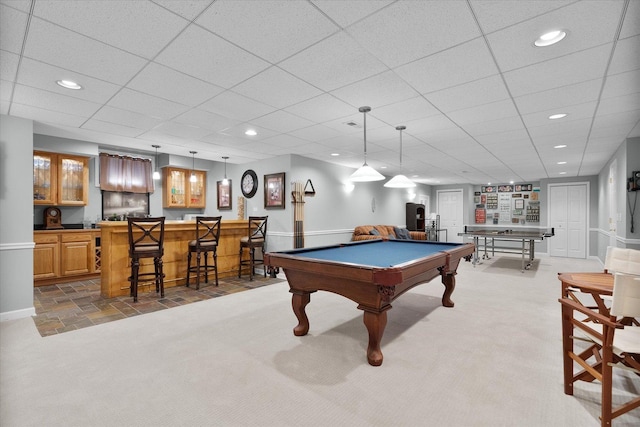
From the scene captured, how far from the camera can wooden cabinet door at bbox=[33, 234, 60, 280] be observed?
507 cm

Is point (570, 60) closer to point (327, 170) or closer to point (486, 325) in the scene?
point (486, 325)

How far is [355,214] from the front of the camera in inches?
311

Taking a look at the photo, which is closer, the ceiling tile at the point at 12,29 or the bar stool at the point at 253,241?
the ceiling tile at the point at 12,29

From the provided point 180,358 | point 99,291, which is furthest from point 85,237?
point 180,358

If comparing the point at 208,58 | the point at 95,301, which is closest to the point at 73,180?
the point at 95,301

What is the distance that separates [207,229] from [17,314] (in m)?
2.54

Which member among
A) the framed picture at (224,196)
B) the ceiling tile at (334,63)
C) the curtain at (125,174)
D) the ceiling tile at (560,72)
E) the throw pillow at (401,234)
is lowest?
the throw pillow at (401,234)

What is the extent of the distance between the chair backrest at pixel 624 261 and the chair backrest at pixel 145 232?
5.17 m

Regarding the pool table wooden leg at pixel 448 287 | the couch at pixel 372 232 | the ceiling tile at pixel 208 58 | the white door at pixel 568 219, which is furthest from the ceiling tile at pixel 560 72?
the white door at pixel 568 219

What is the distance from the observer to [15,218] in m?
3.64

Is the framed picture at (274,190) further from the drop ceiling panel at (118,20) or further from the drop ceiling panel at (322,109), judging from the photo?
the drop ceiling panel at (118,20)

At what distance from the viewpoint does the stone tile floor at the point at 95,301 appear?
3466mm

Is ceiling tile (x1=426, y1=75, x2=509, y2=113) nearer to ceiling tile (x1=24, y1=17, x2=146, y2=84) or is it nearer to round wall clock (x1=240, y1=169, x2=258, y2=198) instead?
ceiling tile (x1=24, y1=17, x2=146, y2=84)

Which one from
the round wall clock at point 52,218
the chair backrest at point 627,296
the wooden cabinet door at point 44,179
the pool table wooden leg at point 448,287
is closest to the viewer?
the chair backrest at point 627,296
